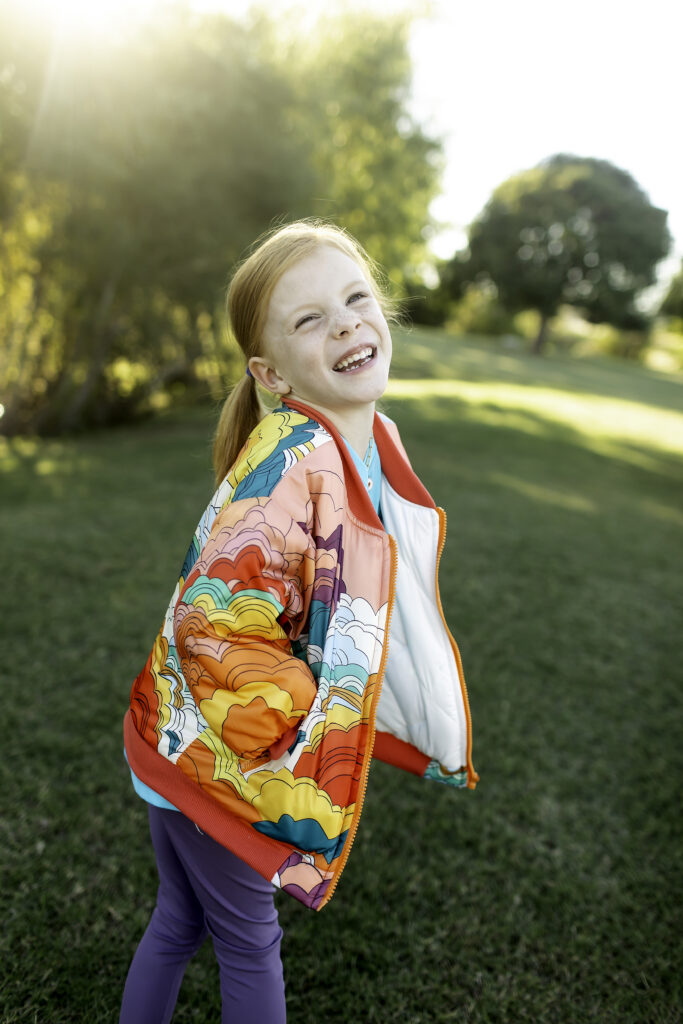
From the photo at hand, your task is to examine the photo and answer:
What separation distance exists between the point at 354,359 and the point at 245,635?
0.62 meters

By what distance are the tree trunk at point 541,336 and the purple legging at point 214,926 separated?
33.3 meters

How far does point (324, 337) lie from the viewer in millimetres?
1386

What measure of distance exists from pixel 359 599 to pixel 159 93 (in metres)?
7.24

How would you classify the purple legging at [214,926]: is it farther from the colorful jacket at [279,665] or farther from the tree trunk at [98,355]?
the tree trunk at [98,355]

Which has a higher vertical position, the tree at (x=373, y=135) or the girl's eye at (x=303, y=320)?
the tree at (x=373, y=135)

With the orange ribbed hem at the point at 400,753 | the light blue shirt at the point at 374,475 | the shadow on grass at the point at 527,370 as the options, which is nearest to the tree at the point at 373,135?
the shadow on grass at the point at 527,370

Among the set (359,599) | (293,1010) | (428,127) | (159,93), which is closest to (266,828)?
(359,599)

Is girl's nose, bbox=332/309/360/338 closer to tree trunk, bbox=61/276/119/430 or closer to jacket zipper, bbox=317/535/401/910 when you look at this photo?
jacket zipper, bbox=317/535/401/910

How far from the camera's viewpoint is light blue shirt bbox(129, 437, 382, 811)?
1.27m

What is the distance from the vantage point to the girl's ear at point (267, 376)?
1.46 meters

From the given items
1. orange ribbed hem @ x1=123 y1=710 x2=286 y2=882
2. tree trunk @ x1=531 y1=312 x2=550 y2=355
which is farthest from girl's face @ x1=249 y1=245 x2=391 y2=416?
tree trunk @ x1=531 y1=312 x2=550 y2=355

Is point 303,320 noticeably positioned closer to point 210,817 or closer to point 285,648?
point 285,648

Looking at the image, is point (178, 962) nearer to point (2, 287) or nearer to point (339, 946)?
point (339, 946)

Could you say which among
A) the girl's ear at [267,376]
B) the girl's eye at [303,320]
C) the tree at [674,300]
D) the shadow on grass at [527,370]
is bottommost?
the shadow on grass at [527,370]
